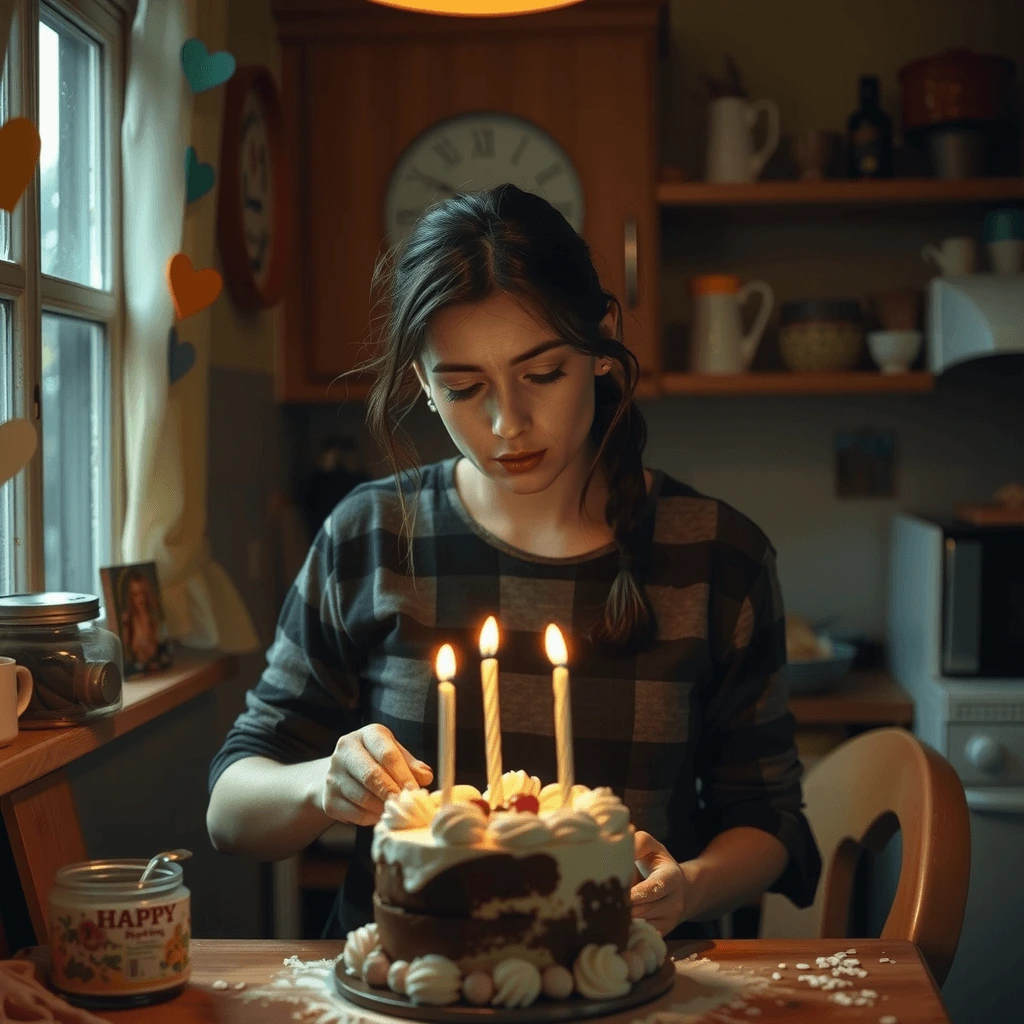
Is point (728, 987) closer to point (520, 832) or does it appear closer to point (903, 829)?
point (520, 832)

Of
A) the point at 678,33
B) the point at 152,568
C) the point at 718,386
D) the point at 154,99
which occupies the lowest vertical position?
the point at 152,568

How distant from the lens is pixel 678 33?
2.85 m

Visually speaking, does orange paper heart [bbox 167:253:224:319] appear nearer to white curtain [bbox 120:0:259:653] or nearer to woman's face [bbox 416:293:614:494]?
white curtain [bbox 120:0:259:653]

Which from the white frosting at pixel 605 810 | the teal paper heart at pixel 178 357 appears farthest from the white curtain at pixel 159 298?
the white frosting at pixel 605 810

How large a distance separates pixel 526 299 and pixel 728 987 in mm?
641

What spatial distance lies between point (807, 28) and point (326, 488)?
1423mm

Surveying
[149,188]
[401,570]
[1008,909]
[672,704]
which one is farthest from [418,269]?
[1008,909]

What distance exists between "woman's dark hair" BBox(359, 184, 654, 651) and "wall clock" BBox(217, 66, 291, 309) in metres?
0.73

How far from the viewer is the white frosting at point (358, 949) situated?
95 cm

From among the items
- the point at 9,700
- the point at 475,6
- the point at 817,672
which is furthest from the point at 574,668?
the point at 817,672

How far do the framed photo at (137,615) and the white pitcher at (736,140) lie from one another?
1.43 m

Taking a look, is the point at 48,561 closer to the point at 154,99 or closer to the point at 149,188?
the point at 149,188

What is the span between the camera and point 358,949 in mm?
958

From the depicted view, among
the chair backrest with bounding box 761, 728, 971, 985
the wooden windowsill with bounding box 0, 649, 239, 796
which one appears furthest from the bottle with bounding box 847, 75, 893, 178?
the wooden windowsill with bounding box 0, 649, 239, 796
